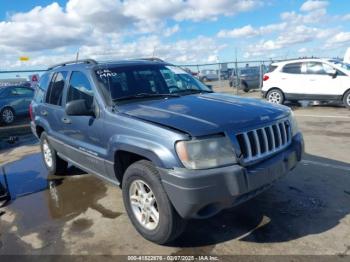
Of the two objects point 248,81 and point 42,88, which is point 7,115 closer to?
point 42,88

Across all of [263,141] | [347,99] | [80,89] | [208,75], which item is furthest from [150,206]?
[208,75]

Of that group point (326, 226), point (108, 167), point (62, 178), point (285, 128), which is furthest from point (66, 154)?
point (326, 226)

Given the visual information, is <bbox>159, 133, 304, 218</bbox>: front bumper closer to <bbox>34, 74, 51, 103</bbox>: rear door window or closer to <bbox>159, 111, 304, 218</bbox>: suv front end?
<bbox>159, 111, 304, 218</bbox>: suv front end

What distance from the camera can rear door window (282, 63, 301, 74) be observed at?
13492 millimetres

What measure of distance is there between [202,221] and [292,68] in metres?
10.9

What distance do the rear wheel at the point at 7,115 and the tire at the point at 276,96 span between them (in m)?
10.2

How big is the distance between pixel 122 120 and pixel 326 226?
2.44 meters

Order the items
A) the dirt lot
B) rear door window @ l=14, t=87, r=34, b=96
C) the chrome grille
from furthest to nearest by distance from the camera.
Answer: rear door window @ l=14, t=87, r=34, b=96 → the dirt lot → the chrome grille

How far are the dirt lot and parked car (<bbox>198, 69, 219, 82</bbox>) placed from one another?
21.0 m

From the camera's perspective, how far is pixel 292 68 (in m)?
13.6

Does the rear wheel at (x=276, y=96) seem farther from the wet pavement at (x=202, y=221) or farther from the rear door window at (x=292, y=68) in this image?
the wet pavement at (x=202, y=221)

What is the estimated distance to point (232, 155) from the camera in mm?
3189

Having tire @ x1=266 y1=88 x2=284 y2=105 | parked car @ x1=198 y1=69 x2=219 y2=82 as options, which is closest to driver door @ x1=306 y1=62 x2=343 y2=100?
tire @ x1=266 y1=88 x2=284 y2=105

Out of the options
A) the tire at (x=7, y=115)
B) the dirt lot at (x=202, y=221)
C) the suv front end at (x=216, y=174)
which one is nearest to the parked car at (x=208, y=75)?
the tire at (x=7, y=115)
